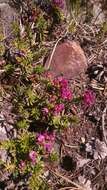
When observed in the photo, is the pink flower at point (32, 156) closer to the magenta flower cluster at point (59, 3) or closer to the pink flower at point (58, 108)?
the pink flower at point (58, 108)

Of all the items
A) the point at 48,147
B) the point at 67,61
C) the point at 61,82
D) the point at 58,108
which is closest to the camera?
the point at 48,147

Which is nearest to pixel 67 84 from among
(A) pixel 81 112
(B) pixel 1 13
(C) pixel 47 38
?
(A) pixel 81 112

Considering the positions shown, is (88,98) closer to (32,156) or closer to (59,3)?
(32,156)

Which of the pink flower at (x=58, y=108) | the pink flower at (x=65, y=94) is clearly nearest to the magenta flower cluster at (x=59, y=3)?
the pink flower at (x=65, y=94)

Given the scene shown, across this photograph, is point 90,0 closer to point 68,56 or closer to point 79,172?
point 68,56

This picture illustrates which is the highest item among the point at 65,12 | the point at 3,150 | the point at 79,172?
the point at 65,12

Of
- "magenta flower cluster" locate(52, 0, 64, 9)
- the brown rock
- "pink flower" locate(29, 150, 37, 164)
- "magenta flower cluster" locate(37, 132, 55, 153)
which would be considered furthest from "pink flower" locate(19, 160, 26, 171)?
"magenta flower cluster" locate(52, 0, 64, 9)

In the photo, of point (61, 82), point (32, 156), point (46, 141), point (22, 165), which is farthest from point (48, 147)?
point (61, 82)
